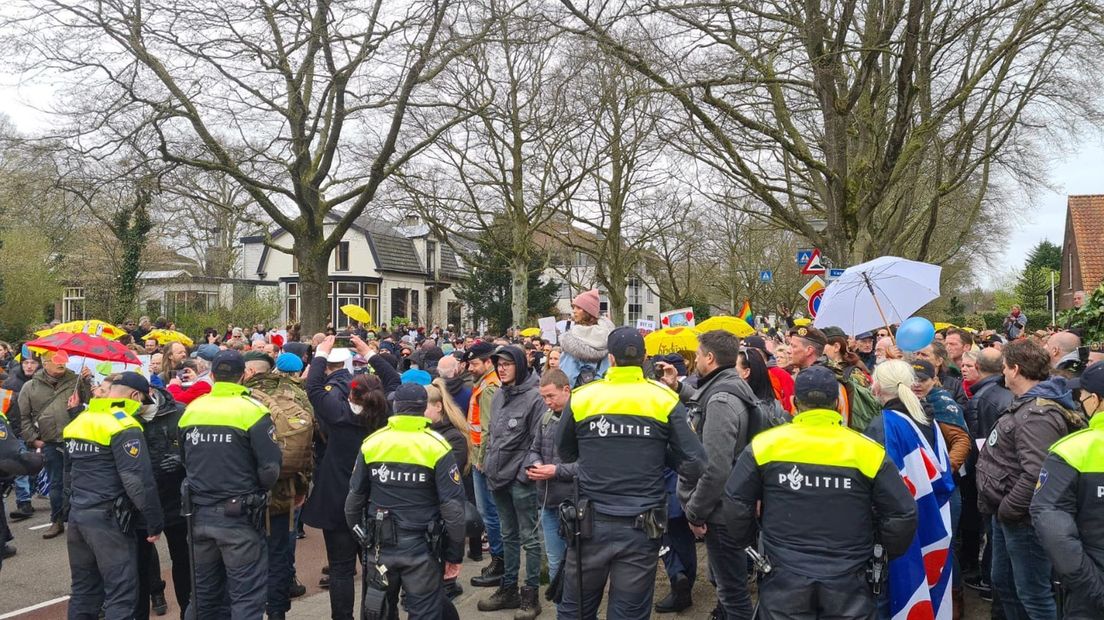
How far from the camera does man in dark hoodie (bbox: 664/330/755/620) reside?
4543 millimetres

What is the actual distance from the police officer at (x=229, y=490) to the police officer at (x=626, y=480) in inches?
81.7

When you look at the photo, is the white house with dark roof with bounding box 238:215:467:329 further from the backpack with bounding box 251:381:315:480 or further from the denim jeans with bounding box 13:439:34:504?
the backpack with bounding box 251:381:315:480

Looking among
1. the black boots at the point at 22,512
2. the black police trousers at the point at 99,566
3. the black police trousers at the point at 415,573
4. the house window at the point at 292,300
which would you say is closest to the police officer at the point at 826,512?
the black police trousers at the point at 415,573

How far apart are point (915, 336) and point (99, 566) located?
639cm

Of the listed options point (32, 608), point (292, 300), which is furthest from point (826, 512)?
point (292, 300)

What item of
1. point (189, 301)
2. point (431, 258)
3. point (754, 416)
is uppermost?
point (431, 258)

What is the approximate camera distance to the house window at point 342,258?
49406 mm

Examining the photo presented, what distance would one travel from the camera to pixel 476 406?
7262 mm

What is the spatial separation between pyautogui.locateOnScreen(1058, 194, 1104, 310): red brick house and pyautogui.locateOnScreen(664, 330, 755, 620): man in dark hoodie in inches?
1243

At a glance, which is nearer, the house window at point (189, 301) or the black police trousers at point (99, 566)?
the black police trousers at point (99, 566)

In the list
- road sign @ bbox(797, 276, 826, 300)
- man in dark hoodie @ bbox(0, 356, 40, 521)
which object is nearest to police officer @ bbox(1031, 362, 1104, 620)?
road sign @ bbox(797, 276, 826, 300)

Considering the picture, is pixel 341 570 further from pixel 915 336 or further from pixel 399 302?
pixel 399 302

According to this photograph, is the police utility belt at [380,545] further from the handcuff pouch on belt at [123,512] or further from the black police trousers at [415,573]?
the handcuff pouch on belt at [123,512]

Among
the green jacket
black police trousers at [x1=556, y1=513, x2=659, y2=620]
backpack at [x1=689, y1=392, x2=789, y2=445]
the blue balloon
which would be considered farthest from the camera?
the green jacket
